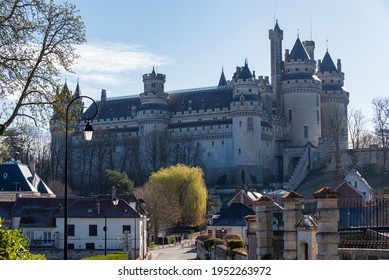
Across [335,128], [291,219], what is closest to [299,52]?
[335,128]

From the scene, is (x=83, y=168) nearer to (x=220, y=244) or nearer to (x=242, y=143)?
(x=242, y=143)

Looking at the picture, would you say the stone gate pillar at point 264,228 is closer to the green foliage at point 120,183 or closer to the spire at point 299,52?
the green foliage at point 120,183

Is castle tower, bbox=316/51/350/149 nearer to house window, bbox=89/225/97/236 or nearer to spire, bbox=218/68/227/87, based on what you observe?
spire, bbox=218/68/227/87

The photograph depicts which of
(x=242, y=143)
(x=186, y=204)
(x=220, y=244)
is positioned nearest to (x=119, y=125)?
(x=242, y=143)

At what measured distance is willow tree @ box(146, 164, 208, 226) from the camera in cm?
6058

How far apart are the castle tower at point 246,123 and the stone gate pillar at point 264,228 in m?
61.7

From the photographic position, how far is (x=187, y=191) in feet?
202

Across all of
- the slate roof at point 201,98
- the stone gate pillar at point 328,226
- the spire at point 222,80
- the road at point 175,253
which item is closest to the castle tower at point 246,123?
the slate roof at point 201,98

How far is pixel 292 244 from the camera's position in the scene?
17234 millimetres

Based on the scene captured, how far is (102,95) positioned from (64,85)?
85803mm

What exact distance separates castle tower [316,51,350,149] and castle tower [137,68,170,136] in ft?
60.0

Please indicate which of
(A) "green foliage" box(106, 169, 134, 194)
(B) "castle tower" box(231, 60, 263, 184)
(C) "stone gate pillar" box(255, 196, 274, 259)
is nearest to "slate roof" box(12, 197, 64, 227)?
(A) "green foliage" box(106, 169, 134, 194)

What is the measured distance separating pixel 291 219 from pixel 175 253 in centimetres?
2400

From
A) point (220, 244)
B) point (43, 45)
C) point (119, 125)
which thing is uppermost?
point (119, 125)
